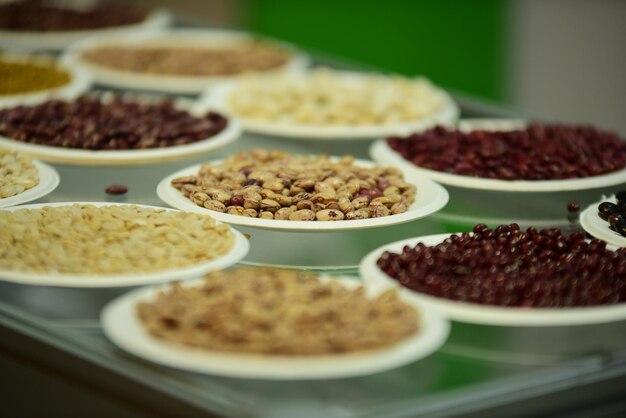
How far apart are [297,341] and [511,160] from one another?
105 cm

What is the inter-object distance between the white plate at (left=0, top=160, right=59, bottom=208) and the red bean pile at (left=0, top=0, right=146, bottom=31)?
5.21 ft

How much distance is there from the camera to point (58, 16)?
12.1 ft

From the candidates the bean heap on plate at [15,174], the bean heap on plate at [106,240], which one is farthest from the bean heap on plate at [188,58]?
the bean heap on plate at [106,240]

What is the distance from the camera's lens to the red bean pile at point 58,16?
141 inches

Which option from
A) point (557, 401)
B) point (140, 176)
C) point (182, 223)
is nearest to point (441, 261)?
point (557, 401)

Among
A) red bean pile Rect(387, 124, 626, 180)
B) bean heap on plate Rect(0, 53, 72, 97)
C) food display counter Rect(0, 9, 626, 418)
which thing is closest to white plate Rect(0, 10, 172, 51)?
bean heap on plate Rect(0, 53, 72, 97)

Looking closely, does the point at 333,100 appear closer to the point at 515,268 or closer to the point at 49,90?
the point at 49,90

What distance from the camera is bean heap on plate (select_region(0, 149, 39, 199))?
6.32ft

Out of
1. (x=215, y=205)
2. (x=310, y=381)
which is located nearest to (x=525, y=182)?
(x=215, y=205)

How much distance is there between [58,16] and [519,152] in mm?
2016

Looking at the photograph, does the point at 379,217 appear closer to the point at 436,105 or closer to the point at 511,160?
the point at 511,160

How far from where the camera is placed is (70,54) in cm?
327

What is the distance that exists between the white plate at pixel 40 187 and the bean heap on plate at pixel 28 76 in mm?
644

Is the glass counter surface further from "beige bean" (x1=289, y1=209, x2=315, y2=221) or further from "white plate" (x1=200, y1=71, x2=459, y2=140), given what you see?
"white plate" (x1=200, y1=71, x2=459, y2=140)
